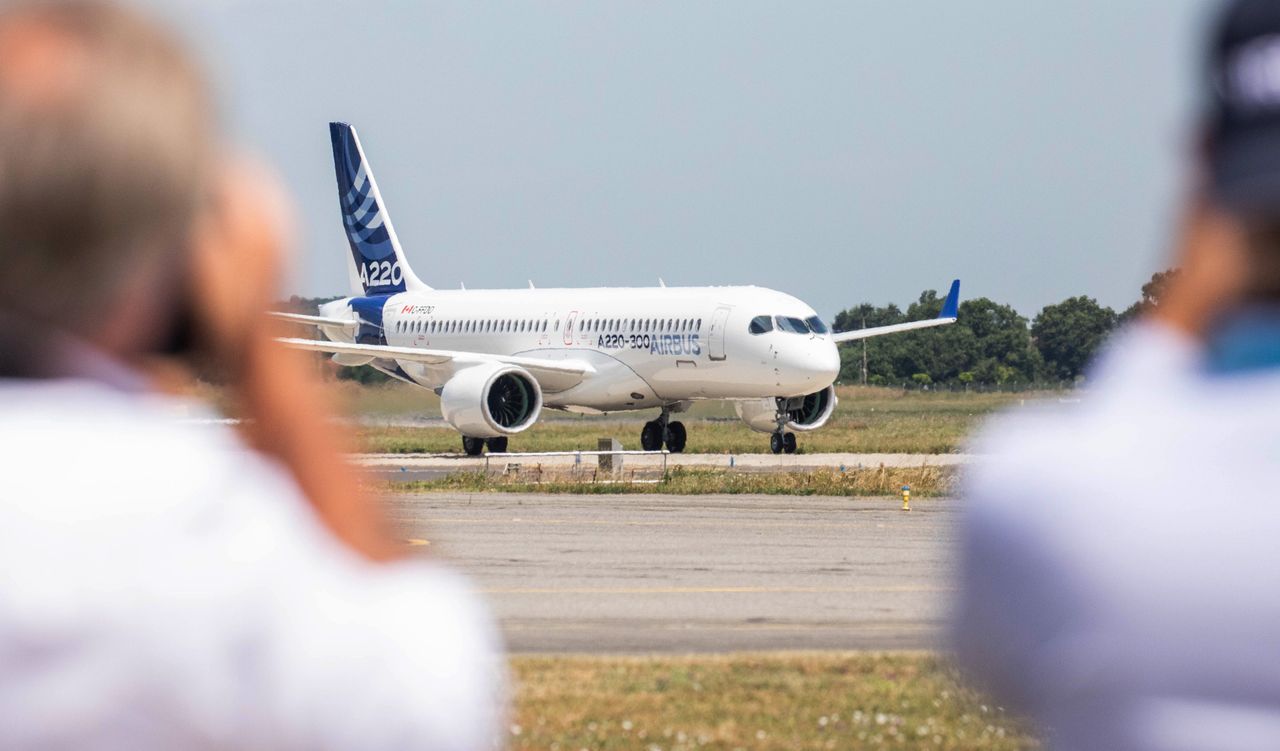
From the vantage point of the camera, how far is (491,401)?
1183 inches

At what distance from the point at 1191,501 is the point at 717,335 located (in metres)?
28.7

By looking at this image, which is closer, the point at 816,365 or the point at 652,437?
the point at 816,365

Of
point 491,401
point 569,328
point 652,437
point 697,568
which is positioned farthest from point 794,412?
point 697,568

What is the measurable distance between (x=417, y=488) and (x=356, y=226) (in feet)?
59.9

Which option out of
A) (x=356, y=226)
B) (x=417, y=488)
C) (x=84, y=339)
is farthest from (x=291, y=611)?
(x=356, y=226)

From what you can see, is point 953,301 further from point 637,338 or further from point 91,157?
point 91,157

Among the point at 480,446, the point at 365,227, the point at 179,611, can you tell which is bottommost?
the point at 480,446

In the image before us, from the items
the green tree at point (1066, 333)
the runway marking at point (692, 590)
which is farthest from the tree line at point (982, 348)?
the runway marking at point (692, 590)

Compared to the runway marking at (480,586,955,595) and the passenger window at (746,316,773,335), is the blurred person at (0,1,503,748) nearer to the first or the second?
the runway marking at (480,586,955,595)

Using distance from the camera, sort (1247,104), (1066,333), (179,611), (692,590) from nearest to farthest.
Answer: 1. (179,611)
2. (1247,104)
3. (692,590)
4. (1066,333)

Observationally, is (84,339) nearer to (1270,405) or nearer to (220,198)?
(220,198)

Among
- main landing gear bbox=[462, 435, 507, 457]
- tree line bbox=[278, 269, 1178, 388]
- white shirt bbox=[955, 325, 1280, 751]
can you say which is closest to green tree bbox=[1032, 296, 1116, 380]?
tree line bbox=[278, 269, 1178, 388]

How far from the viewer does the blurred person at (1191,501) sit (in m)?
1.30

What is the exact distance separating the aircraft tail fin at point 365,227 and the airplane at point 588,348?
48 millimetres
